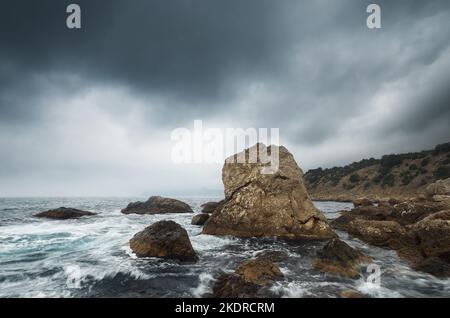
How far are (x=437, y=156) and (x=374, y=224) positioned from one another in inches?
2959

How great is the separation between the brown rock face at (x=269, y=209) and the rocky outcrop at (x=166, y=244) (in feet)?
19.9

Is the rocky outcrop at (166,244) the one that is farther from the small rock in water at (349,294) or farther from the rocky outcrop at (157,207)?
the rocky outcrop at (157,207)

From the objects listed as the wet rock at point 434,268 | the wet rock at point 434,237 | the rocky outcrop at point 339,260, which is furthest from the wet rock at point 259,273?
the wet rock at point 434,237

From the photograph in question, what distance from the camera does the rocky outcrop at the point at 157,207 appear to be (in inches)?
1421

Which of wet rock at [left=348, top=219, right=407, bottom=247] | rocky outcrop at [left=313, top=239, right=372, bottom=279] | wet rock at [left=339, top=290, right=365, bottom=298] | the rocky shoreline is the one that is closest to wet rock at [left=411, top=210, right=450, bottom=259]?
the rocky shoreline

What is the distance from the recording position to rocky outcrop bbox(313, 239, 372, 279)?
939cm

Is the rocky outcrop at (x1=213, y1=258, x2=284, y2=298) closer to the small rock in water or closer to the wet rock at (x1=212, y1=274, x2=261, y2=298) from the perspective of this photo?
the wet rock at (x1=212, y1=274, x2=261, y2=298)

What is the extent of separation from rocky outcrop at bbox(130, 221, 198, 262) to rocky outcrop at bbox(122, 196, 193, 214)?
79.6 ft

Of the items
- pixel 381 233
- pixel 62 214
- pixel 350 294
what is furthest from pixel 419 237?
pixel 62 214

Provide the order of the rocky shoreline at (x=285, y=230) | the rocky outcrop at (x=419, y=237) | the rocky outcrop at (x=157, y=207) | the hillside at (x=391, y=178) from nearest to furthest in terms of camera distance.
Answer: the rocky shoreline at (x=285, y=230)
the rocky outcrop at (x=419, y=237)
the rocky outcrop at (x=157, y=207)
the hillside at (x=391, y=178)

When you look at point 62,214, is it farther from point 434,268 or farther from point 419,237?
point 434,268

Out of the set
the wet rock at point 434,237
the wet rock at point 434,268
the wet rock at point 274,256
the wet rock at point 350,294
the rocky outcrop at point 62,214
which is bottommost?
the rocky outcrop at point 62,214

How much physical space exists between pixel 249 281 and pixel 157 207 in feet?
101
